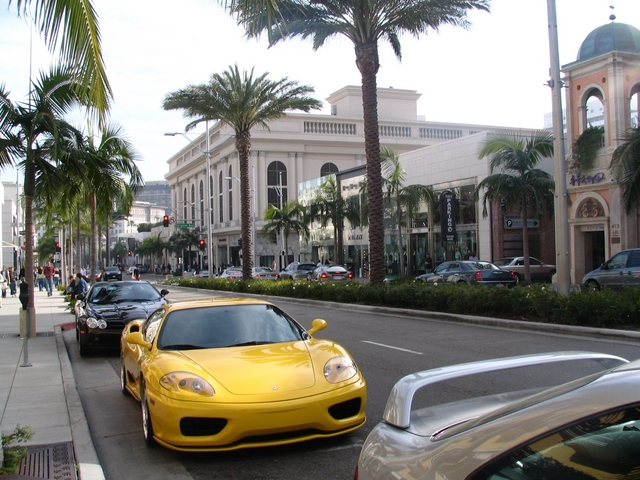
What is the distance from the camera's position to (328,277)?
3784 cm

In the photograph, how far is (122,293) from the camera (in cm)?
1362

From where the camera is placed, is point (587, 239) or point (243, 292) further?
point (243, 292)

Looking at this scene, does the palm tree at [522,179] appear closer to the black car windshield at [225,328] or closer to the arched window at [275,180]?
the black car windshield at [225,328]

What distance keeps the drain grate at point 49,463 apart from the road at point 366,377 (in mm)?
356

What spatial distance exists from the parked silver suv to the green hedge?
5510 mm

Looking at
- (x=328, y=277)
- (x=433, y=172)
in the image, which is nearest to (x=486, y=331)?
(x=328, y=277)

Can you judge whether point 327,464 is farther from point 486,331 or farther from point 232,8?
point 486,331

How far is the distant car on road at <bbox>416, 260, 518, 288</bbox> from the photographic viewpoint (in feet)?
81.6

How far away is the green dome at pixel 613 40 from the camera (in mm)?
28234

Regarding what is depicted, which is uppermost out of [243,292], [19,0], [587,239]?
[19,0]

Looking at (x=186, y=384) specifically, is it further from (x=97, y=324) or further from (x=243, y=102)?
(x=243, y=102)

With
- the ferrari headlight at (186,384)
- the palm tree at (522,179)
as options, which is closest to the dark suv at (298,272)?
the palm tree at (522,179)

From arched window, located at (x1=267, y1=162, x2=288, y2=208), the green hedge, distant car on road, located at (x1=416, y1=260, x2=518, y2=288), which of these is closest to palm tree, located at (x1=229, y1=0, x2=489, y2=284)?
the green hedge

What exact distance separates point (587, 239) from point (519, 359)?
29.4 metres
